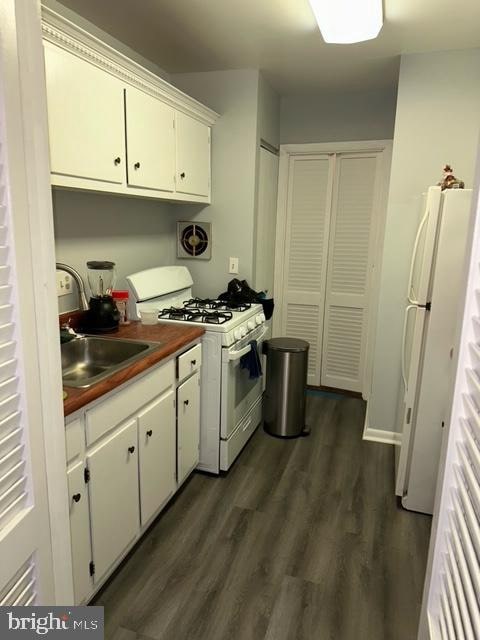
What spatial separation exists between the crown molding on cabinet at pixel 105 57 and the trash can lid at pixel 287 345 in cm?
162

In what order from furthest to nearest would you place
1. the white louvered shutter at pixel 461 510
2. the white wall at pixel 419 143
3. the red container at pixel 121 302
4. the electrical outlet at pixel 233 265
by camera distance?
the electrical outlet at pixel 233 265 < the white wall at pixel 419 143 < the red container at pixel 121 302 < the white louvered shutter at pixel 461 510

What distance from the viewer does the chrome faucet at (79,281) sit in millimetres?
2235

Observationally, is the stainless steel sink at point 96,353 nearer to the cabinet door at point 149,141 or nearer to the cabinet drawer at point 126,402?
the cabinet drawer at point 126,402

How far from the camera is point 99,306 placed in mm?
2307

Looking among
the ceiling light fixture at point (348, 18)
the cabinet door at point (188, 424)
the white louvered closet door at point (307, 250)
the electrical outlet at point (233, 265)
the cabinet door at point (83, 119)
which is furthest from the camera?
the white louvered closet door at point (307, 250)

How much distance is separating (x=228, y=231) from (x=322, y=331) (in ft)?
4.55

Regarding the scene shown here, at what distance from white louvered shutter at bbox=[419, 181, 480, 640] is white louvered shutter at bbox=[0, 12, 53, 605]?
0.88 meters

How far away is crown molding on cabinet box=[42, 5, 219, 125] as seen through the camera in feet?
5.53

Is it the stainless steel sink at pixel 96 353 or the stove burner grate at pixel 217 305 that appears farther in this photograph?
the stove burner grate at pixel 217 305

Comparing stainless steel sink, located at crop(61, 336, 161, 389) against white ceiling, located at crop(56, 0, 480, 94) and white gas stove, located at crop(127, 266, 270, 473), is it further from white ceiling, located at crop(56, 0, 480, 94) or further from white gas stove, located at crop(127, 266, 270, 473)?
white ceiling, located at crop(56, 0, 480, 94)

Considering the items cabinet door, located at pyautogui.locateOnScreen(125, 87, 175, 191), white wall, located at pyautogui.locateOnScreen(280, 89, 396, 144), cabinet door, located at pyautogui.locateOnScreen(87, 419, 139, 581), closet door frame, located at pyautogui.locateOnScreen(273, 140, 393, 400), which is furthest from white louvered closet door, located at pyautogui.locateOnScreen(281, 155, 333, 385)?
cabinet door, located at pyautogui.locateOnScreen(87, 419, 139, 581)

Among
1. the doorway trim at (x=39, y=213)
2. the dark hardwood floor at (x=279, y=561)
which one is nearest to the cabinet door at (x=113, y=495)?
the dark hardwood floor at (x=279, y=561)

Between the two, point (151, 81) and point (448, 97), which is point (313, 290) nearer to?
point (448, 97)

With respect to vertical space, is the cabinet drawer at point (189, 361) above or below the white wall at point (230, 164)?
below
